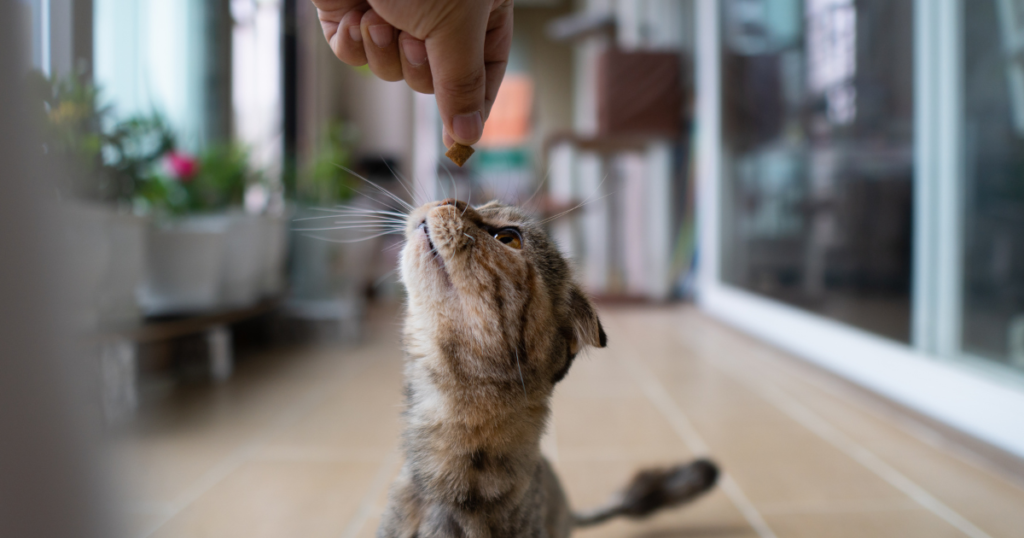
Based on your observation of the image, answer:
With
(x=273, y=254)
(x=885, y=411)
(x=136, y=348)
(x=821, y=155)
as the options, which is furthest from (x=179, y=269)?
(x=821, y=155)

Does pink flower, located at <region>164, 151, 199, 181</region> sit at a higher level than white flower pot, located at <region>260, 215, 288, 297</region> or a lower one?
higher

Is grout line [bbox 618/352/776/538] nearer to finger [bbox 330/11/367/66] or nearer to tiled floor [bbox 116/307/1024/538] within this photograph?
tiled floor [bbox 116/307/1024/538]

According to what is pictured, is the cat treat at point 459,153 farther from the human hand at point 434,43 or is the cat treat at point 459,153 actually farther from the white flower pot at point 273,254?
the white flower pot at point 273,254

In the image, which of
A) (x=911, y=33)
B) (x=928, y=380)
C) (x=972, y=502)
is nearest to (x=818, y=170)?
(x=911, y=33)

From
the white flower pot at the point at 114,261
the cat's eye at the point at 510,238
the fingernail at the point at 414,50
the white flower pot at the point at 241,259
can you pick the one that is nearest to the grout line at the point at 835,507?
the cat's eye at the point at 510,238

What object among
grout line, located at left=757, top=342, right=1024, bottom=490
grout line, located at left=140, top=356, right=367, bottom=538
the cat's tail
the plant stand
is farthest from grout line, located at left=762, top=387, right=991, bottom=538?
the plant stand

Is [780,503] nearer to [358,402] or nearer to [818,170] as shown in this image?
Result: [358,402]
